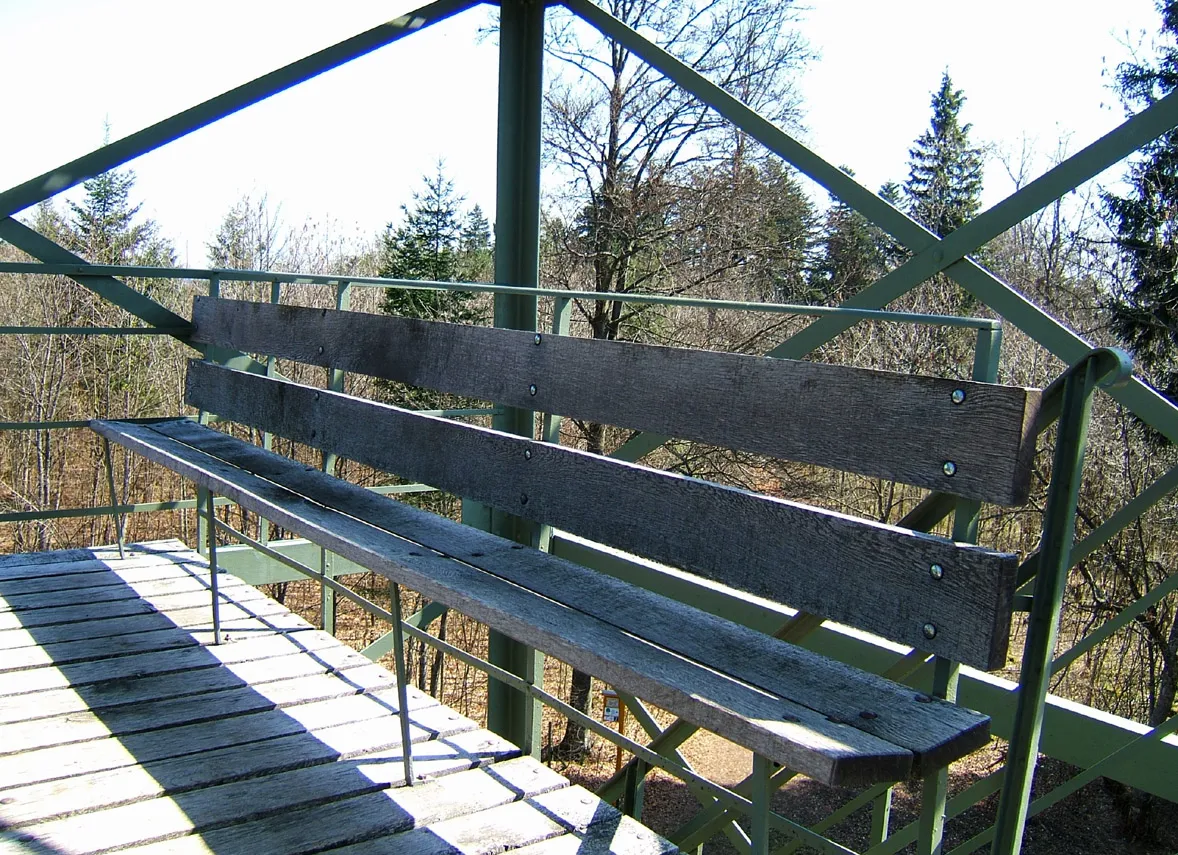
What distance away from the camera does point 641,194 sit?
517 inches

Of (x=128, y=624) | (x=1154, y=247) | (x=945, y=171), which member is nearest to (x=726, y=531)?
(x=128, y=624)

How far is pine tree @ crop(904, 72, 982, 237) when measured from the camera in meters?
16.7

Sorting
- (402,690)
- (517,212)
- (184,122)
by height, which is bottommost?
(402,690)

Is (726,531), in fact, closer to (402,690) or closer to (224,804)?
(402,690)

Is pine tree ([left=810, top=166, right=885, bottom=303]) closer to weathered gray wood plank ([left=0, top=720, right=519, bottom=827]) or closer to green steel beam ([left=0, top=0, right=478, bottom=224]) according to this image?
green steel beam ([left=0, top=0, right=478, bottom=224])

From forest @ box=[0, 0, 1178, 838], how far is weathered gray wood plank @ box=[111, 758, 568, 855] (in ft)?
30.0

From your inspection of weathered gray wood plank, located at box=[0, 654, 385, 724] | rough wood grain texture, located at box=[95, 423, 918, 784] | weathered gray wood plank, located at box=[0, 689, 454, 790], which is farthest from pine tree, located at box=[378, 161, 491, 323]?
rough wood grain texture, located at box=[95, 423, 918, 784]

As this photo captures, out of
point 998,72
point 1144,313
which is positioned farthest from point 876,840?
point 998,72

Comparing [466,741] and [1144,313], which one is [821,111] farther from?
[466,741]

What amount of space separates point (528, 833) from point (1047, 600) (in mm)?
1137

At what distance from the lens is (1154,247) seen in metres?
11.6

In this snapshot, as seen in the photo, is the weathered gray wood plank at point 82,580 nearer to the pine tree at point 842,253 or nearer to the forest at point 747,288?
the forest at point 747,288

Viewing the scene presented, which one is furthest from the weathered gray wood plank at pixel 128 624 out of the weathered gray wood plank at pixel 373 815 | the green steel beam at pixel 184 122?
the green steel beam at pixel 184 122

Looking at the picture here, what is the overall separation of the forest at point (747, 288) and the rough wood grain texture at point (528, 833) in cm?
922
